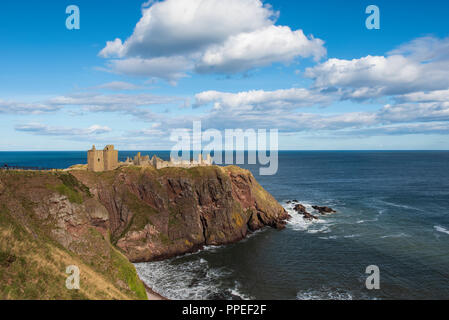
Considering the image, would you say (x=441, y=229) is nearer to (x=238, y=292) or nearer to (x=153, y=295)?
(x=238, y=292)

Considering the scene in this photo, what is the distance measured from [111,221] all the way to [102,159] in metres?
19.4

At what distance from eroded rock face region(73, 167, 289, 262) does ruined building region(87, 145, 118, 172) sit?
14.0ft

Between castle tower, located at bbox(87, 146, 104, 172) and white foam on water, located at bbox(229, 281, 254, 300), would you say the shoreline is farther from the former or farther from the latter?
castle tower, located at bbox(87, 146, 104, 172)

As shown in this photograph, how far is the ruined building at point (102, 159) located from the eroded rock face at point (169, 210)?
4257 mm

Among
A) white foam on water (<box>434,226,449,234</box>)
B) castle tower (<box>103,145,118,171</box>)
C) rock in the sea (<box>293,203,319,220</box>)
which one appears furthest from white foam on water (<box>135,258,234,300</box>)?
white foam on water (<box>434,226,449,234</box>)

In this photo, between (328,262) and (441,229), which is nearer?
(328,262)

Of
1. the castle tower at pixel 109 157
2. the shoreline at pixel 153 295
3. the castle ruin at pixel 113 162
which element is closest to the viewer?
the shoreline at pixel 153 295

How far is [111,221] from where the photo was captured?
208 ft

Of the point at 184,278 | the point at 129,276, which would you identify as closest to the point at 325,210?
the point at 184,278

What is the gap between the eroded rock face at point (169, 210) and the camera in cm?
6153

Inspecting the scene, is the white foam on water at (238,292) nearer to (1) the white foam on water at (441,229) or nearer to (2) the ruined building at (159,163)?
(2) the ruined building at (159,163)

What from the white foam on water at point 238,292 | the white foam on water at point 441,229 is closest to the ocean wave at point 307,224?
the white foam on water at point 441,229
